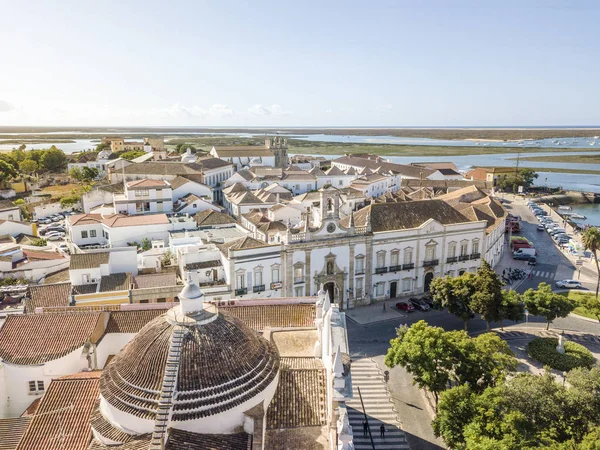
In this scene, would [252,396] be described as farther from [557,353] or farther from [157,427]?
[557,353]

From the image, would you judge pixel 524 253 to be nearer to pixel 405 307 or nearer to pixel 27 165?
pixel 405 307

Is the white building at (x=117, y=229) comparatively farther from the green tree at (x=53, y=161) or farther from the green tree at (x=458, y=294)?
the green tree at (x=53, y=161)

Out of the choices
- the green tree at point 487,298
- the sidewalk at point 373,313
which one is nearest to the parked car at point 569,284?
the green tree at point 487,298

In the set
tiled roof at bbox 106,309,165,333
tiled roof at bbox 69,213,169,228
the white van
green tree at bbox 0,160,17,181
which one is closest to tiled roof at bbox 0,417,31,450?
tiled roof at bbox 106,309,165,333

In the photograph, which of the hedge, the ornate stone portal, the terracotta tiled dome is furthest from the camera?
the ornate stone portal

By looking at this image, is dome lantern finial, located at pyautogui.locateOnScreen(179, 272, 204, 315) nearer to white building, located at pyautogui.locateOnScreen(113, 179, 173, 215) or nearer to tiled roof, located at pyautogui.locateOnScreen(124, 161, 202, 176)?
white building, located at pyautogui.locateOnScreen(113, 179, 173, 215)

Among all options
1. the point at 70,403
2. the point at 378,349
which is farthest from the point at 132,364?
the point at 378,349
